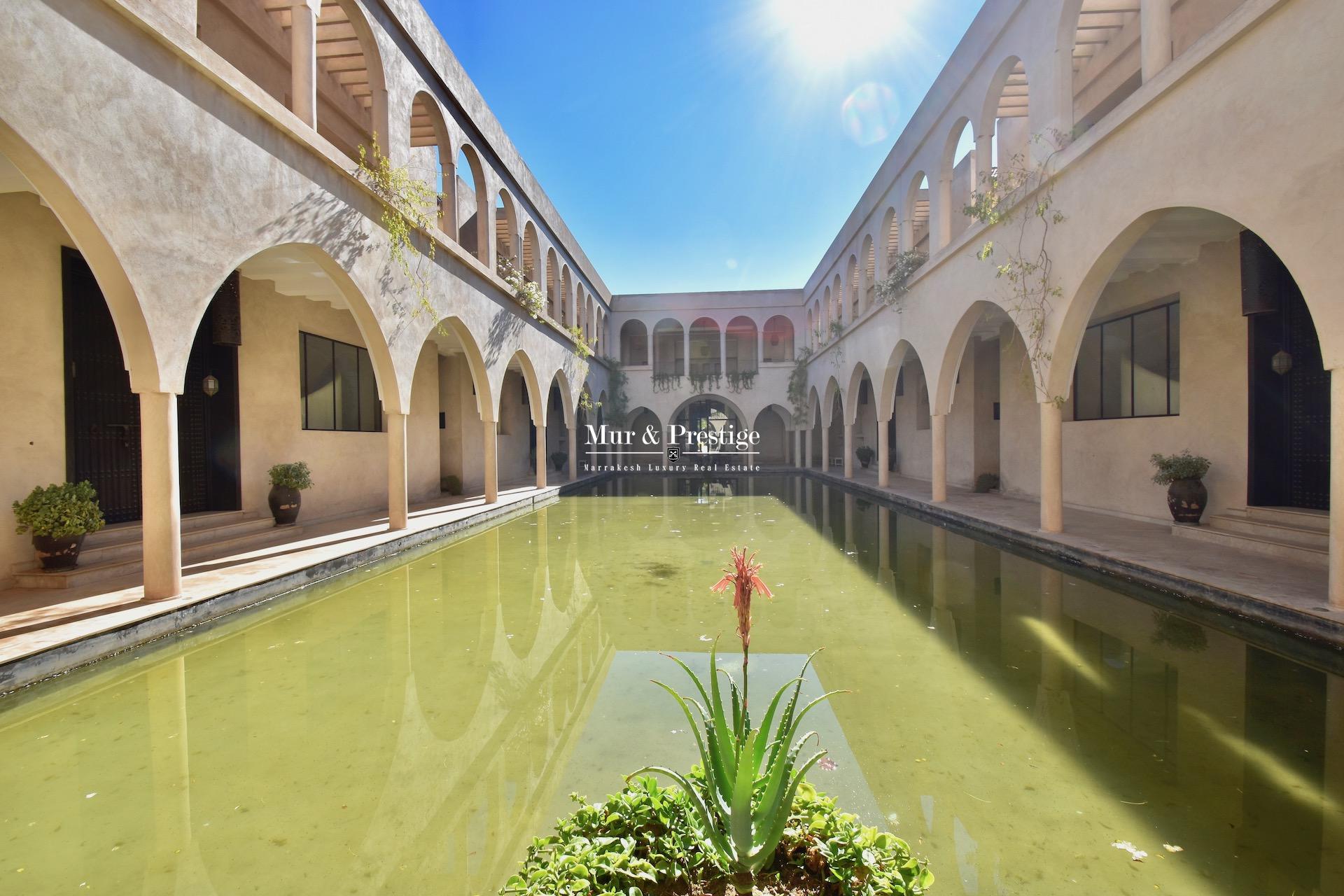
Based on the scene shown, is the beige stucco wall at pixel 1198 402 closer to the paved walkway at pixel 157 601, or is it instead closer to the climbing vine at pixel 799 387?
the paved walkway at pixel 157 601

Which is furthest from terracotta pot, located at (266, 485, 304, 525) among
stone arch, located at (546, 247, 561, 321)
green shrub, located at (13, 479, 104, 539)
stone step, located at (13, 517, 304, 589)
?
stone arch, located at (546, 247, 561, 321)

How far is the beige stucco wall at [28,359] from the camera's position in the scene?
5406 millimetres

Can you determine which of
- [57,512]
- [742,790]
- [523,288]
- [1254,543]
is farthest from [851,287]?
[742,790]

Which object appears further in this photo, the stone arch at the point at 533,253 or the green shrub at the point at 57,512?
the stone arch at the point at 533,253

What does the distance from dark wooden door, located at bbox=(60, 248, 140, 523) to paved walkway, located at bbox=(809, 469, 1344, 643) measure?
35.1 feet

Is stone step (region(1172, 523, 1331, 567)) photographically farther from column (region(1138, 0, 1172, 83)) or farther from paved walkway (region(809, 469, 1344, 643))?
column (region(1138, 0, 1172, 83))

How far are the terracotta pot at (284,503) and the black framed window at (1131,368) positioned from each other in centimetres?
1179

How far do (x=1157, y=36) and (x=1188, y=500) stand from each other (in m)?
5.12

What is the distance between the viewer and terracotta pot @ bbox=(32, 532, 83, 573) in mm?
5203

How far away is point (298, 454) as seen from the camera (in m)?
9.28

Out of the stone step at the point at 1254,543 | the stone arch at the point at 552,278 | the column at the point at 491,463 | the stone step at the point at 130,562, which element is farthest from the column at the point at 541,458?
the stone step at the point at 1254,543

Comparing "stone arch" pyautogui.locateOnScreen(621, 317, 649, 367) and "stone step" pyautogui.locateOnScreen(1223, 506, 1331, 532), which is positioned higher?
"stone arch" pyautogui.locateOnScreen(621, 317, 649, 367)

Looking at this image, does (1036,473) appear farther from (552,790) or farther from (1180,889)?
(552,790)

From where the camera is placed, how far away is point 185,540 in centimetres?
691
